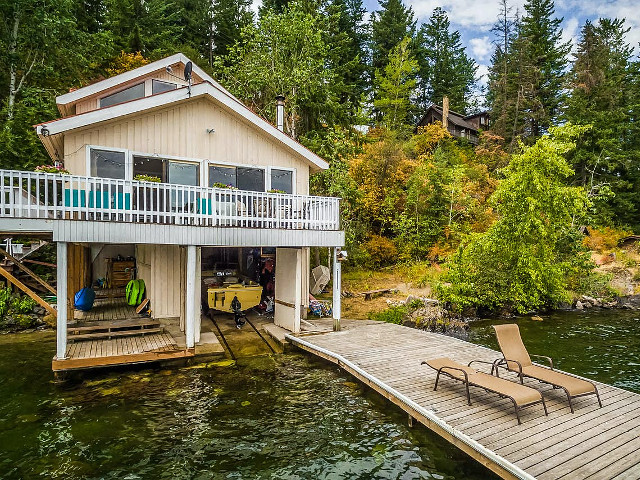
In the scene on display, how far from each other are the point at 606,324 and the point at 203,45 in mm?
37931

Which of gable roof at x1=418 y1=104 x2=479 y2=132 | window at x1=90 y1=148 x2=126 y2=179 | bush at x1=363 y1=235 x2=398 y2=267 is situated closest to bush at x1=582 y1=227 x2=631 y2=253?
bush at x1=363 y1=235 x2=398 y2=267

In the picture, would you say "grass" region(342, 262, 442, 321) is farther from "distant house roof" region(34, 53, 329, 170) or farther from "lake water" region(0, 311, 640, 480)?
"distant house roof" region(34, 53, 329, 170)

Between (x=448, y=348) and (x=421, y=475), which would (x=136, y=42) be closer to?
(x=448, y=348)

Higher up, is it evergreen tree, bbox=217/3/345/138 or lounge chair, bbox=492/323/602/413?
evergreen tree, bbox=217/3/345/138

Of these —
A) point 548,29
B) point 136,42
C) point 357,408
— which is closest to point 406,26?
point 548,29

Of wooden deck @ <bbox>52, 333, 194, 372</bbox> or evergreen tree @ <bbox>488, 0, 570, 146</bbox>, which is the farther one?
evergreen tree @ <bbox>488, 0, 570, 146</bbox>

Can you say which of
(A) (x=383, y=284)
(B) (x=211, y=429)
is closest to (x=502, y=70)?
(A) (x=383, y=284)

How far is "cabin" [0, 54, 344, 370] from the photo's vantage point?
9273mm

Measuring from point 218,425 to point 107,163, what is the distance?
861 centimetres

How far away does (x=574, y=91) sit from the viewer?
31016mm

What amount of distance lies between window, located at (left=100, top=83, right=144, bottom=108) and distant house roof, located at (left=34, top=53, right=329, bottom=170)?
41 centimetres

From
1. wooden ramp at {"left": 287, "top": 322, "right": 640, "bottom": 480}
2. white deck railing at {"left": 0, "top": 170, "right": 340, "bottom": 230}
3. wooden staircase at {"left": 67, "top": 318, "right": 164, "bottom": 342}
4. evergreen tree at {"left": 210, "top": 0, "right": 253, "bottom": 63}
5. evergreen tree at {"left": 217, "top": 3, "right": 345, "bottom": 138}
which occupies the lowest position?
wooden ramp at {"left": 287, "top": 322, "right": 640, "bottom": 480}

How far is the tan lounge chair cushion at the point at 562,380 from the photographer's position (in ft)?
22.3

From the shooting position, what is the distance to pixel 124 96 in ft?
44.8
